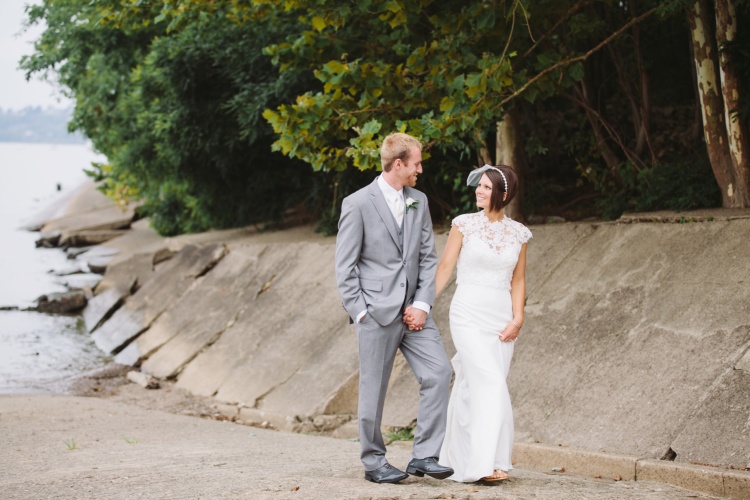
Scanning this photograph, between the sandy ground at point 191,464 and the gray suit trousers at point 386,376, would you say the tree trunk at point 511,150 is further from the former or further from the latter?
the gray suit trousers at point 386,376

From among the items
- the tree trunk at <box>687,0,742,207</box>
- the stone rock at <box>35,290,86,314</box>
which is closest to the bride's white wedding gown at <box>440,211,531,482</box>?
the tree trunk at <box>687,0,742,207</box>

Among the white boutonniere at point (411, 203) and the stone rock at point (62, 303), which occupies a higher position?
the white boutonniere at point (411, 203)

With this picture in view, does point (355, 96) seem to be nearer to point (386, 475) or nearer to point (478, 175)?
point (478, 175)

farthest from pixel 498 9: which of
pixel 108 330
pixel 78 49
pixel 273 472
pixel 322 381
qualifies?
pixel 78 49

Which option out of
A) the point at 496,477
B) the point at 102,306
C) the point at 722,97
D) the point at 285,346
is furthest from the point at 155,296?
the point at 496,477

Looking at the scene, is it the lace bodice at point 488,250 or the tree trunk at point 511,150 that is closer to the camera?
the lace bodice at point 488,250

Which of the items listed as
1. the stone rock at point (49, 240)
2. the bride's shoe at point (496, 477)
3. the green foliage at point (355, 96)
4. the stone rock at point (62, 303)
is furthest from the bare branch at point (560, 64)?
the stone rock at point (49, 240)

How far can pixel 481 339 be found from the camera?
20.7 feet

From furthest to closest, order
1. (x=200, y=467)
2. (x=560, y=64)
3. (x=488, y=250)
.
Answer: (x=560, y=64) → (x=200, y=467) → (x=488, y=250)

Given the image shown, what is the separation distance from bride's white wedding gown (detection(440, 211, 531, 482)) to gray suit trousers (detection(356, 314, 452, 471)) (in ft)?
0.77

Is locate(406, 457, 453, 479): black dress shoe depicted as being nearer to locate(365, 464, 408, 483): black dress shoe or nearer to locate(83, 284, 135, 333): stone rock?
locate(365, 464, 408, 483): black dress shoe

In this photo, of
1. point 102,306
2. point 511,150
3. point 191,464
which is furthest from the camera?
point 102,306

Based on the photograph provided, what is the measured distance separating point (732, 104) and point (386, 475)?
226 inches

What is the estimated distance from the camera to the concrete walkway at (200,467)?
5895 millimetres
